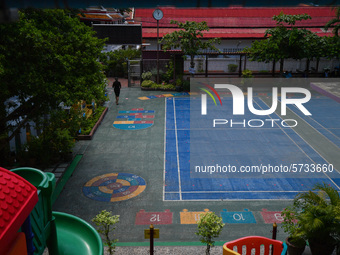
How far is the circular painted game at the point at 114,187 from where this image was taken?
14.1 meters

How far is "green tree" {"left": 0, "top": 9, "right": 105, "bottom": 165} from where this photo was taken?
11.2m

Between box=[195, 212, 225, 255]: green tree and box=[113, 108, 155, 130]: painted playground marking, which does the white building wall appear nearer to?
box=[113, 108, 155, 130]: painted playground marking

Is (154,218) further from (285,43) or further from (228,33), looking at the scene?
(228,33)

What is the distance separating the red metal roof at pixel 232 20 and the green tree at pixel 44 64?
26.6 meters

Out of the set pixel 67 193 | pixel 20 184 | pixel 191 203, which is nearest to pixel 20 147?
pixel 67 193

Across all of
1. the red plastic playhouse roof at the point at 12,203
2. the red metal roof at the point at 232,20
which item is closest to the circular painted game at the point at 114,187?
the red plastic playhouse roof at the point at 12,203

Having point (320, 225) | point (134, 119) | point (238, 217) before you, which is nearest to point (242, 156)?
point (238, 217)

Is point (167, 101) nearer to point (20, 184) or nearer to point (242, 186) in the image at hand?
point (242, 186)

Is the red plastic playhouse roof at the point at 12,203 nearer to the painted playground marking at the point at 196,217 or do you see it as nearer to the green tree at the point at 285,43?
the painted playground marking at the point at 196,217

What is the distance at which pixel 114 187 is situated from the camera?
14.8 metres

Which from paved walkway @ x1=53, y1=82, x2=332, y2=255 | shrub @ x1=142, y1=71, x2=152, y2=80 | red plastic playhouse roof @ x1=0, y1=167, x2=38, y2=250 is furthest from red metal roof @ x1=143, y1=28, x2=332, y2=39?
red plastic playhouse roof @ x1=0, y1=167, x2=38, y2=250

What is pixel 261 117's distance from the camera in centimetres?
2403

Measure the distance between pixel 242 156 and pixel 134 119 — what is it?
327 inches

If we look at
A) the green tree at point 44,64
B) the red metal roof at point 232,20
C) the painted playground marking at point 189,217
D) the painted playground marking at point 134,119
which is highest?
the red metal roof at point 232,20
